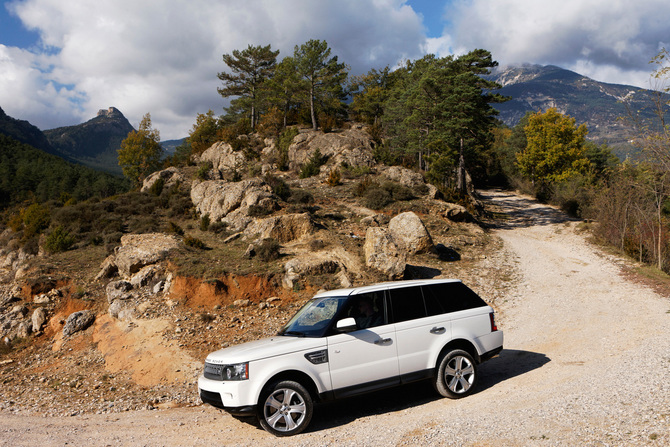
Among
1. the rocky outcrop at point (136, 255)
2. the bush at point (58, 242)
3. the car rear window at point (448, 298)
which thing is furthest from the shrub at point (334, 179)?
the car rear window at point (448, 298)

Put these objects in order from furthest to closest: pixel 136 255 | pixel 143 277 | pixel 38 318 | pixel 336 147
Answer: pixel 336 147 → pixel 136 255 → pixel 143 277 → pixel 38 318

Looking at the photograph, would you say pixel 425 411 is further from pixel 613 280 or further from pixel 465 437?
pixel 613 280

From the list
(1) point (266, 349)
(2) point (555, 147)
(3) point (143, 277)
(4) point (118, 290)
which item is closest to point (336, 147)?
(2) point (555, 147)

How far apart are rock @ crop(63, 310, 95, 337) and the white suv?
405 inches

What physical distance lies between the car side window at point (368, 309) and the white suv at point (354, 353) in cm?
1

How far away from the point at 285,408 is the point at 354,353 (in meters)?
1.16

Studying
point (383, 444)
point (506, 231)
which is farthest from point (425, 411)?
point (506, 231)

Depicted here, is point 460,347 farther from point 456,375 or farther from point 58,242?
point 58,242

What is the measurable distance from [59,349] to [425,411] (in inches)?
484

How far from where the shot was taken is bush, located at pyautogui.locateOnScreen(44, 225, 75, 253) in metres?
21.1

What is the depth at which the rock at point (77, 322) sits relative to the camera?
43.6ft

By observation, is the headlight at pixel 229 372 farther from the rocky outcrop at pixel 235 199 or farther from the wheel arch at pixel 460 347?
the rocky outcrop at pixel 235 199

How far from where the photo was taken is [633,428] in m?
4.34

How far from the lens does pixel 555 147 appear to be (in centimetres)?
4228
